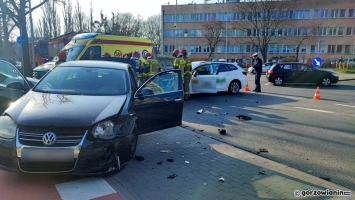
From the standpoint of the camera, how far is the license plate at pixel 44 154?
3.65 m

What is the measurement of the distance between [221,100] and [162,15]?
62.7m

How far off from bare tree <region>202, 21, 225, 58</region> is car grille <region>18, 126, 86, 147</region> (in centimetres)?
5953

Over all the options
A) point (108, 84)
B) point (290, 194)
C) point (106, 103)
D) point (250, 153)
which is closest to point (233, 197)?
point (290, 194)

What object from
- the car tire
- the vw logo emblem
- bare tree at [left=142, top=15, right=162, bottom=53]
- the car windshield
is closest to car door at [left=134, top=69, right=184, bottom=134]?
the car windshield

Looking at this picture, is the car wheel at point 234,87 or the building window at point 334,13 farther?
the building window at point 334,13

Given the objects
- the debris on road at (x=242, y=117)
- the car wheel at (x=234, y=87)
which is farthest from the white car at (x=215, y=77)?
the debris on road at (x=242, y=117)

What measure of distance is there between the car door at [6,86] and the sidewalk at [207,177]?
2.81 meters

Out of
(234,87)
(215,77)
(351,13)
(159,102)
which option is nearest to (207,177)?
(159,102)

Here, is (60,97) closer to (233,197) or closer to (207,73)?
(233,197)

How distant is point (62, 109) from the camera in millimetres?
4098

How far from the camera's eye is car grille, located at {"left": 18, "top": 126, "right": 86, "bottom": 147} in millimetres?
3705

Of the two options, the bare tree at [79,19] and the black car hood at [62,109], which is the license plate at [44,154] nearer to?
the black car hood at [62,109]

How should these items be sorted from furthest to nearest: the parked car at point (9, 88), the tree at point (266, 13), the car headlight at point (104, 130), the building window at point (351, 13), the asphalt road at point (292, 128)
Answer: the building window at point (351, 13) → the tree at point (266, 13) → the parked car at point (9, 88) → the asphalt road at point (292, 128) → the car headlight at point (104, 130)

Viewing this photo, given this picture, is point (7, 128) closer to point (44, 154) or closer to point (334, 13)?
point (44, 154)
